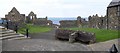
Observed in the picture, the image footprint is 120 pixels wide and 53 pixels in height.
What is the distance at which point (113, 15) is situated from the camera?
104 ft

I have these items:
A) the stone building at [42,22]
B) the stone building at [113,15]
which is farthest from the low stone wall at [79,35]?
the stone building at [42,22]

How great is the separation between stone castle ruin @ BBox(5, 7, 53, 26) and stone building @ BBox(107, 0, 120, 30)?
1352cm

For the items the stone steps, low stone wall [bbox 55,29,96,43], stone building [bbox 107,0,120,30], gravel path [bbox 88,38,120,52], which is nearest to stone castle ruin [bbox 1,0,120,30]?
stone building [bbox 107,0,120,30]

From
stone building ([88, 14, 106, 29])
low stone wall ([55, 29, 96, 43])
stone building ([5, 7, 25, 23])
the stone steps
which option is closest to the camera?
low stone wall ([55, 29, 96, 43])

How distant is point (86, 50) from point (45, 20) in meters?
25.6

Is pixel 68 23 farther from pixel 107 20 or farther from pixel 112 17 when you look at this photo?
pixel 112 17

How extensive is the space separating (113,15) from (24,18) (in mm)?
16345

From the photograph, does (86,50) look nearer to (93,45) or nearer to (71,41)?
(93,45)

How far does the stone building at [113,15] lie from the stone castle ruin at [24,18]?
13.5 m

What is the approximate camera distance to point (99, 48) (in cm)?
1889

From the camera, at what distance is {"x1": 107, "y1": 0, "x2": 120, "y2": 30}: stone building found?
30.5 m

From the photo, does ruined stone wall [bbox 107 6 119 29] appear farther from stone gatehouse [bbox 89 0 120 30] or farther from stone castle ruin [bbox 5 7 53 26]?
stone castle ruin [bbox 5 7 53 26]

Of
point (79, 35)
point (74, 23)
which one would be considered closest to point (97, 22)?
point (74, 23)

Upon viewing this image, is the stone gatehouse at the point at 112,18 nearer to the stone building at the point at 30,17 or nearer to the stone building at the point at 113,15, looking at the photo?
the stone building at the point at 113,15
